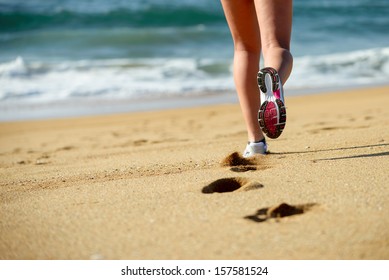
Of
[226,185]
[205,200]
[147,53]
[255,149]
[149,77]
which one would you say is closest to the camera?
[205,200]

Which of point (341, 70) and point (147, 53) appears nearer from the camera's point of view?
point (341, 70)

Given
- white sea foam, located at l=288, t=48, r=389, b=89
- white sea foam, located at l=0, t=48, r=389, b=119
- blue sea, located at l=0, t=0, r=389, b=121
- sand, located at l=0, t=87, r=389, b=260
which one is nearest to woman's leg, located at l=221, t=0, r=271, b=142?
sand, located at l=0, t=87, r=389, b=260

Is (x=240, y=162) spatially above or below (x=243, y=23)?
below

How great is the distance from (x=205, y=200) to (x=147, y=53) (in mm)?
9793

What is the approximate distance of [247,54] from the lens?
3.13 meters

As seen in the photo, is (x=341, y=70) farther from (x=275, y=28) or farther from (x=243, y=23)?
(x=275, y=28)

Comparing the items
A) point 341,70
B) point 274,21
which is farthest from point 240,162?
point 341,70

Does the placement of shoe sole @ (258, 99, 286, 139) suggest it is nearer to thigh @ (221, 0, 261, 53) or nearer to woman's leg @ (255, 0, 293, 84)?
woman's leg @ (255, 0, 293, 84)

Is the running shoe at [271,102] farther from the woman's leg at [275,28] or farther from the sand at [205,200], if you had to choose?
the sand at [205,200]

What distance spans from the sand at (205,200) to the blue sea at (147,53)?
3650 mm

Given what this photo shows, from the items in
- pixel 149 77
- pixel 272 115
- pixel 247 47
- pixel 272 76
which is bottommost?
pixel 149 77

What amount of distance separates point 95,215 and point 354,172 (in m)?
1.20

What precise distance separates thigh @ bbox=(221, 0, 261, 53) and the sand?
610 mm
